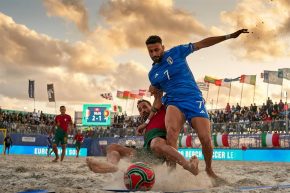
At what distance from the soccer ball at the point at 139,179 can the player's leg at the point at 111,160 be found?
47 cm

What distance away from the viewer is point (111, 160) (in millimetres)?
5031

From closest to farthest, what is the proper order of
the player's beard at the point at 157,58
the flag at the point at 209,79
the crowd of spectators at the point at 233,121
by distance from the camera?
the player's beard at the point at 157,58, the crowd of spectators at the point at 233,121, the flag at the point at 209,79

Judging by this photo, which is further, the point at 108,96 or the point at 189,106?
the point at 108,96

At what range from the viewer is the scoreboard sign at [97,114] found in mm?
47438

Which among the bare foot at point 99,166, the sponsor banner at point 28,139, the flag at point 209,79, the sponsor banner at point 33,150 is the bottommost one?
the sponsor banner at point 33,150

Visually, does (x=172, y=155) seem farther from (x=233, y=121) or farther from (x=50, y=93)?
(x=50, y=93)

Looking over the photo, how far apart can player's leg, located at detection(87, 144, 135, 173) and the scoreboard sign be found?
42.4 metres

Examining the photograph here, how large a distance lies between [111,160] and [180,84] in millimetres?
1263

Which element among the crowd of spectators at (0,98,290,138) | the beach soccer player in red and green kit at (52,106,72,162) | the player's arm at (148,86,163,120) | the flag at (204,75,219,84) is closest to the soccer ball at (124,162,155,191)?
the player's arm at (148,86,163,120)

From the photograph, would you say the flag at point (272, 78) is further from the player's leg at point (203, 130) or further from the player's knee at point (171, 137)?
the player's knee at point (171, 137)

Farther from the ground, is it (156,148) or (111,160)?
(156,148)

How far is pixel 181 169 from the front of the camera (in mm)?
5180

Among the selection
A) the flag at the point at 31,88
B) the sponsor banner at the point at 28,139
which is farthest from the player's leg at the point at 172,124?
the flag at the point at 31,88

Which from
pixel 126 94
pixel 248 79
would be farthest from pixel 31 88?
pixel 248 79
